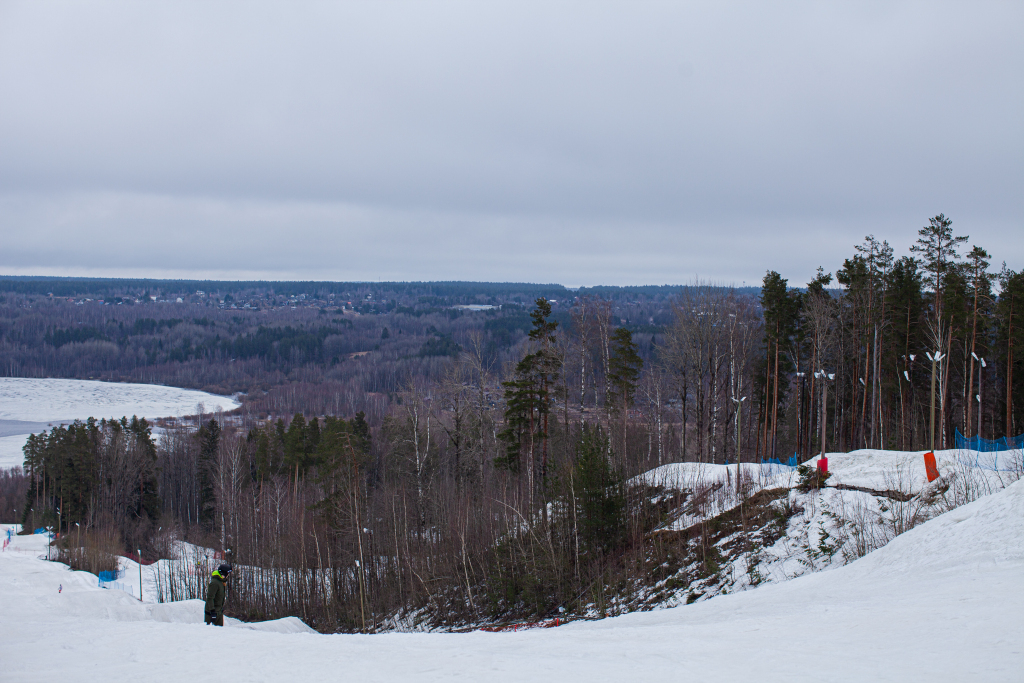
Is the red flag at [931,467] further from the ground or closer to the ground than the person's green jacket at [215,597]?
further from the ground

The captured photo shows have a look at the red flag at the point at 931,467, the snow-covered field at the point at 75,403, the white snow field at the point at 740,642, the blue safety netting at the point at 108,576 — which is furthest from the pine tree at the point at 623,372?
the snow-covered field at the point at 75,403

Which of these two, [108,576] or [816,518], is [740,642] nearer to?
[816,518]

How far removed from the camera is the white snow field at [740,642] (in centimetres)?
763

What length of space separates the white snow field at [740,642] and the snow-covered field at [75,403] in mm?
97627

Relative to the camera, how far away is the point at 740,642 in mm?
9117

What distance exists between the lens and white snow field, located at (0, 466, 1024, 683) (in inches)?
300

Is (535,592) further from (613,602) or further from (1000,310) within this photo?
(1000,310)

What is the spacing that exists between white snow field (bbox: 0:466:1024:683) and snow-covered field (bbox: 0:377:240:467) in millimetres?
97627

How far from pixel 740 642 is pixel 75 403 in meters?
160

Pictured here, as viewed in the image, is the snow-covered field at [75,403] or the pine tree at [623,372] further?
the snow-covered field at [75,403]

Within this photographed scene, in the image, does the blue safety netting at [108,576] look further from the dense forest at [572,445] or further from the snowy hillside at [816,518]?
the snowy hillside at [816,518]

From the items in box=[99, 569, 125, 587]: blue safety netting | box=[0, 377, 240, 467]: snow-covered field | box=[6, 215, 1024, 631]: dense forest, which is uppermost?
box=[6, 215, 1024, 631]: dense forest

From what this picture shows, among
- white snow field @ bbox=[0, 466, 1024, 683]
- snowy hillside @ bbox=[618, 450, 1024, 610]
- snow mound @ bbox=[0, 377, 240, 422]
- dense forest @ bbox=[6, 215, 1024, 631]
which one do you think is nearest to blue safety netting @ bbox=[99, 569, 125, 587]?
dense forest @ bbox=[6, 215, 1024, 631]

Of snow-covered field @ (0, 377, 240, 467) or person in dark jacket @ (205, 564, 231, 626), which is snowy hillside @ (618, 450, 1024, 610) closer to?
person in dark jacket @ (205, 564, 231, 626)
